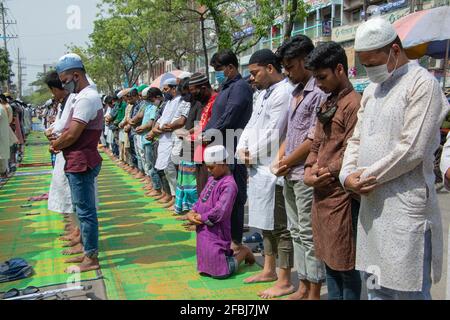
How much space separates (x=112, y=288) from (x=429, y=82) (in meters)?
2.87

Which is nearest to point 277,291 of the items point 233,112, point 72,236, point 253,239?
point 253,239

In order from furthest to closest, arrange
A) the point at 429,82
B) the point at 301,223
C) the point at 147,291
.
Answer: the point at 147,291
the point at 301,223
the point at 429,82

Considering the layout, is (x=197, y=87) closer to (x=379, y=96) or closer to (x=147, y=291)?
(x=147, y=291)

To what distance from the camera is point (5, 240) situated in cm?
547

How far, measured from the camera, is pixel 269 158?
12.1ft

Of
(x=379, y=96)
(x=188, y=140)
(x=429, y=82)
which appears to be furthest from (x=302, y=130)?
(x=188, y=140)

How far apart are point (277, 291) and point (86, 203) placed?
1.84 metres

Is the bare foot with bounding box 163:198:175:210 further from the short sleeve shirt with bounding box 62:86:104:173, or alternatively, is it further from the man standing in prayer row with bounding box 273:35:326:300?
the man standing in prayer row with bounding box 273:35:326:300

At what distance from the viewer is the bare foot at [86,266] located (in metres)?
4.29

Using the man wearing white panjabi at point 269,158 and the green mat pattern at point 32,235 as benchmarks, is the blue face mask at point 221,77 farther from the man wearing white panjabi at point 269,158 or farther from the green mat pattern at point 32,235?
the green mat pattern at point 32,235

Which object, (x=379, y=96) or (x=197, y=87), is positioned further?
(x=197, y=87)

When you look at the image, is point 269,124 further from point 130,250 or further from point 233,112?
point 130,250

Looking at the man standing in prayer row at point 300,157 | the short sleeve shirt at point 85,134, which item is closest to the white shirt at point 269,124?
the man standing in prayer row at point 300,157
